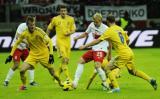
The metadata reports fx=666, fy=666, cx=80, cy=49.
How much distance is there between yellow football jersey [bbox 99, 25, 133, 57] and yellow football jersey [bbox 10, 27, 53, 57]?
1593mm

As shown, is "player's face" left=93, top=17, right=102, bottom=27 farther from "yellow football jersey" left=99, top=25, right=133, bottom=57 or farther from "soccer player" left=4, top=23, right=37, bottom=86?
"soccer player" left=4, top=23, right=37, bottom=86

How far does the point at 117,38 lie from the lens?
17875mm

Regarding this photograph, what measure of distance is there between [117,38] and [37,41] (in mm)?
2280

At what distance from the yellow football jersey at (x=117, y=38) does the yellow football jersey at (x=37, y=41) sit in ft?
5.23

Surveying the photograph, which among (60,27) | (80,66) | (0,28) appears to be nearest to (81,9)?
(0,28)

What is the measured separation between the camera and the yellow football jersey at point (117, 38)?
17.8 meters

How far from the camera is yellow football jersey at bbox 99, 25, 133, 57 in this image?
17.8 m

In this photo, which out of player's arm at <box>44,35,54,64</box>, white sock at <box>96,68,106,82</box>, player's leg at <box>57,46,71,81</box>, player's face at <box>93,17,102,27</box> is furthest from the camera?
player's leg at <box>57,46,71,81</box>

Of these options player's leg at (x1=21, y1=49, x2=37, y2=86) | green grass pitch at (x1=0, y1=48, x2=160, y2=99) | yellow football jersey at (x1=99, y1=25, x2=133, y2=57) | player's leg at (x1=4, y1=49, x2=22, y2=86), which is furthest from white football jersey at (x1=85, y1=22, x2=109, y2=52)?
player's leg at (x1=4, y1=49, x2=22, y2=86)

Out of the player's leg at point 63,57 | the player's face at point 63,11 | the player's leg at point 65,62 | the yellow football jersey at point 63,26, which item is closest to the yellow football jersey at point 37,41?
the player's leg at point 65,62

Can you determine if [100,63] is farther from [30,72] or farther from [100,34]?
[30,72]

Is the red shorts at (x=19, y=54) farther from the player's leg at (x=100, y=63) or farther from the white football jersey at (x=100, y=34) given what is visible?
the player's leg at (x=100, y=63)

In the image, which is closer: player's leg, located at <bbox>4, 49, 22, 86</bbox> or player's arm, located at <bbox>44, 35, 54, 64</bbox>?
player's arm, located at <bbox>44, 35, 54, 64</bbox>

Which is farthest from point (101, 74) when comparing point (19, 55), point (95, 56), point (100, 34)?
point (19, 55)
